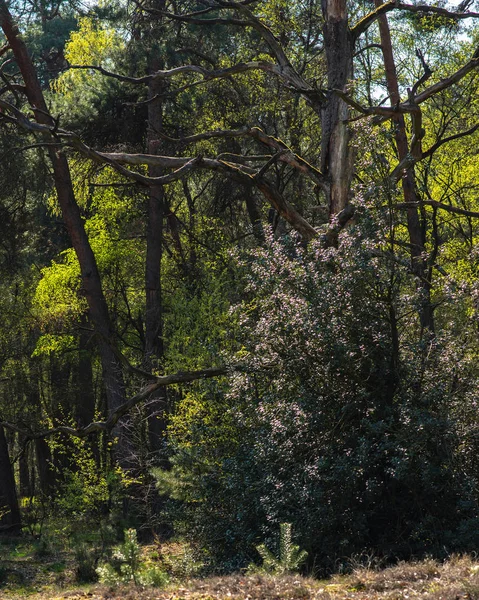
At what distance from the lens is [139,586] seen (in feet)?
29.3

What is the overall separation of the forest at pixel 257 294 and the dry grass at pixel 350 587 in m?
0.83

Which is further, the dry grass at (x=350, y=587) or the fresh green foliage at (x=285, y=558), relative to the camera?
the fresh green foliage at (x=285, y=558)

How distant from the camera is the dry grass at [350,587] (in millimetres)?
7227

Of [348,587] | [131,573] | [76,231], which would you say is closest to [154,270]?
[76,231]

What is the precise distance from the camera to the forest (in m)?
10.7

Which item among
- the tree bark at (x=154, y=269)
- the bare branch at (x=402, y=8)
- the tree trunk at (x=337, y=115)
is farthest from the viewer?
the tree bark at (x=154, y=269)

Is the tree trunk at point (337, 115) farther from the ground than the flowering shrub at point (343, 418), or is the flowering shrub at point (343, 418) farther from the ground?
the tree trunk at point (337, 115)

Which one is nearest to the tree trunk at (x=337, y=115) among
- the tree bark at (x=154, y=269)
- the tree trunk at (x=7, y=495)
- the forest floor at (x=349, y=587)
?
the tree bark at (x=154, y=269)

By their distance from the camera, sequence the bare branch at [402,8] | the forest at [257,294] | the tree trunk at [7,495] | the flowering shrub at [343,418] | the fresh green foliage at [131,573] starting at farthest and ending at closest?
the tree trunk at [7,495] < the bare branch at [402,8] < the forest at [257,294] < the flowering shrub at [343,418] < the fresh green foliage at [131,573]

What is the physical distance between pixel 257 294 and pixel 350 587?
555cm

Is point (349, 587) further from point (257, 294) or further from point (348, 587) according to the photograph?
point (257, 294)

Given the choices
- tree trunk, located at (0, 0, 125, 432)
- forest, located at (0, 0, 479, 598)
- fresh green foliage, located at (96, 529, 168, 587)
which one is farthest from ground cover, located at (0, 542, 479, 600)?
tree trunk, located at (0, 0, 125, 432)

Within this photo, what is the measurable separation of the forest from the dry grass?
2.71ft

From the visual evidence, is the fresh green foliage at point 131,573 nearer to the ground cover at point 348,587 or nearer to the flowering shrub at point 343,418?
the ground cover at point 348,587
